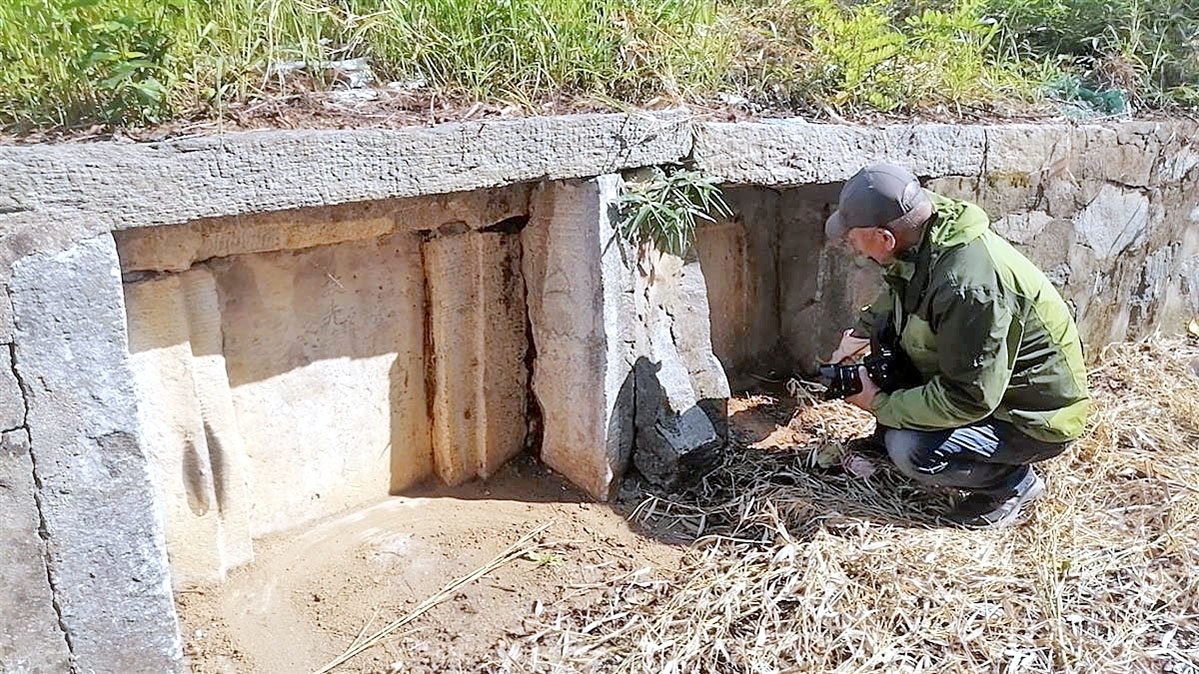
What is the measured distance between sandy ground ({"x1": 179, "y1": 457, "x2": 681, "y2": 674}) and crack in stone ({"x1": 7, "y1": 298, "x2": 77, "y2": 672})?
331mm

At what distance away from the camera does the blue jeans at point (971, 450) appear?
290 cm

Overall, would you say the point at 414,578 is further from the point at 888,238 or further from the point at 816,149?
the point at 816,149

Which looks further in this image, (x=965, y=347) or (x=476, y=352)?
(x=476, y=352)

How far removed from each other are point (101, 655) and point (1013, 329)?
2.44m

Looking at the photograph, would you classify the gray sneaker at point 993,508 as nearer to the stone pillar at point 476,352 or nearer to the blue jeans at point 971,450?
the blue jeans at point 971,450

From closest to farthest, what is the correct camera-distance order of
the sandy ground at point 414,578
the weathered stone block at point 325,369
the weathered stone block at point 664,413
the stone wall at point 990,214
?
the sandy ground at point 414,578, the weathered stone block at point 325,369, the weathered stone block at point 664,413, the stone wall at point 990,214

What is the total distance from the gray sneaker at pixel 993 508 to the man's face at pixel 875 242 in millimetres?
842

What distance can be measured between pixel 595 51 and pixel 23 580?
6.72 ft

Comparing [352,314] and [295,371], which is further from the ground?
[352,314]

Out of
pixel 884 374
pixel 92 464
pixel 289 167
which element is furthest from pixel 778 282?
pixel 92 464

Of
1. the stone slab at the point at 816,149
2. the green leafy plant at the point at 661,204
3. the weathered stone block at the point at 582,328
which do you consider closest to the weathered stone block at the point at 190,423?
the weathered stone block at the point at 582,328

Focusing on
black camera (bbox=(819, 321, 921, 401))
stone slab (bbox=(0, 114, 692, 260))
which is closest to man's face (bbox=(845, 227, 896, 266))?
black camera (bbox=(819, 321, 921, 401))

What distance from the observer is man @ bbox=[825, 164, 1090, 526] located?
2676mm

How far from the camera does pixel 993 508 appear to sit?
3.05 meters
